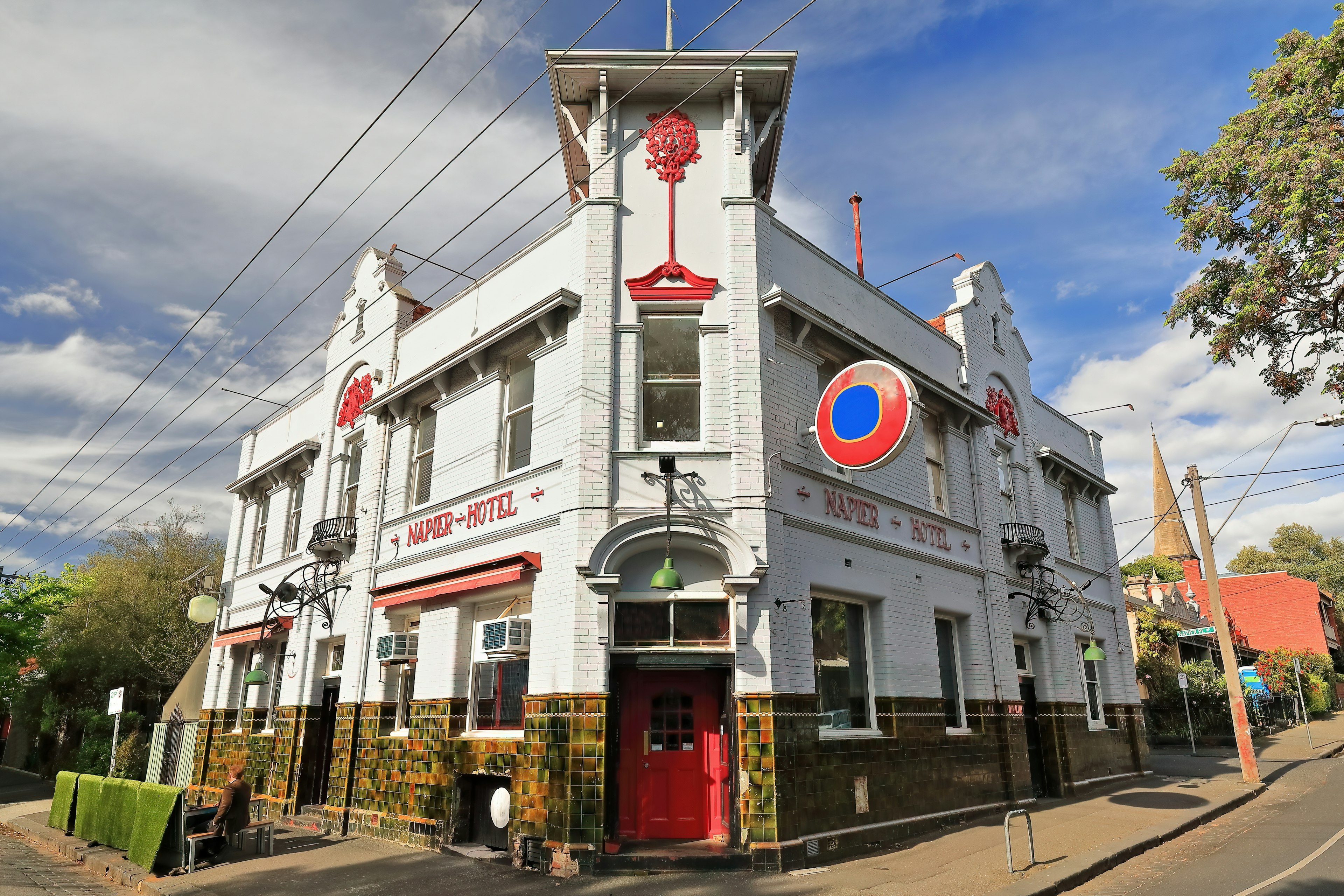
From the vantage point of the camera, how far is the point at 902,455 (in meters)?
15.1

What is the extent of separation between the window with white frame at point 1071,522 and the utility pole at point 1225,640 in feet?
9.40

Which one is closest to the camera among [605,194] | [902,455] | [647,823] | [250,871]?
[647,823]

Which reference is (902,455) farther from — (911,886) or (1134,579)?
(1134,579)

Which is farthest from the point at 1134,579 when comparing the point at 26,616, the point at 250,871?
the point at 26,616

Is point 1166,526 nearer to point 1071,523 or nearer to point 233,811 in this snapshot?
point 1071,523

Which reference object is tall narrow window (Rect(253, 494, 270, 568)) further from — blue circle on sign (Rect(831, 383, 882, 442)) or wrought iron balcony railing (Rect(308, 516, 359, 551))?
blue circle on sign (Rect(831, 383, 882, 442))

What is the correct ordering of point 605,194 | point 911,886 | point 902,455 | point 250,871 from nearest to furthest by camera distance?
point 911,886, point 250,871, point 605,194, point 902,455

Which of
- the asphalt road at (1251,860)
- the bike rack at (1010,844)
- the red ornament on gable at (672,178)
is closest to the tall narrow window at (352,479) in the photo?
the red ornament on gable at (672,178)

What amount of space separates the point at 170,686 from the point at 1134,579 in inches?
1847

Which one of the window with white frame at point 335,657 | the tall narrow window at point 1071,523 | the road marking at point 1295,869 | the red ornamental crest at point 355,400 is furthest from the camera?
the tall narrow window at point 1071,523

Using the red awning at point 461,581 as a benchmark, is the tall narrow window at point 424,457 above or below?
above

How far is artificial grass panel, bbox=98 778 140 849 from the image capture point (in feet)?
41.9

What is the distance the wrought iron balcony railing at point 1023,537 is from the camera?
17.6 m

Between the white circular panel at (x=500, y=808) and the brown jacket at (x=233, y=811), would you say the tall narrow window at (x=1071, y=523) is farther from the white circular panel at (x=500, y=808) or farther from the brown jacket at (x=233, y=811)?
the brown jacket at (x=233, y=811)
